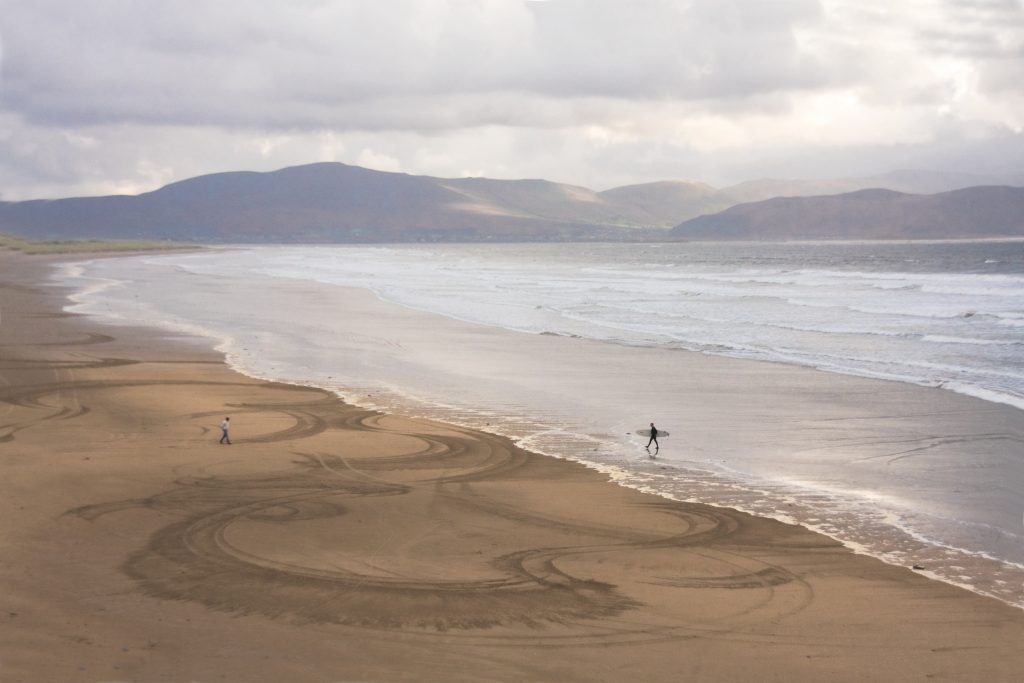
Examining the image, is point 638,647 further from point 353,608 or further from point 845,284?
point 845,284

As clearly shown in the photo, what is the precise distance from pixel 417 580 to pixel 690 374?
52.7 ft

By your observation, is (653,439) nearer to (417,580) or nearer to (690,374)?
(417,580)

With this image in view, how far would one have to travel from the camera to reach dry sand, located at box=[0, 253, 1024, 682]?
7.88m

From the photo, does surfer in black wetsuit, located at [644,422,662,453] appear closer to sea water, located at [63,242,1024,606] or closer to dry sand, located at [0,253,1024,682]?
sea water, located at [63,242,1024,606]

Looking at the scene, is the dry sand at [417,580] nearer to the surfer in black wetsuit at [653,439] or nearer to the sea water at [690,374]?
the sea water at [690,374]

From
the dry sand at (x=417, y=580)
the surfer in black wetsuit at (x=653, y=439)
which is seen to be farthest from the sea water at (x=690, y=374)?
the dry sand at (x=417, y=580)

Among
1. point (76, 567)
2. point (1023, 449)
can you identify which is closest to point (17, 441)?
point (76, 567)

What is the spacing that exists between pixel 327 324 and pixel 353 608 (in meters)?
28.0

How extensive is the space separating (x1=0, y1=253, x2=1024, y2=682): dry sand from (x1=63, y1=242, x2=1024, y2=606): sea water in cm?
131

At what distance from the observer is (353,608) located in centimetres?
890

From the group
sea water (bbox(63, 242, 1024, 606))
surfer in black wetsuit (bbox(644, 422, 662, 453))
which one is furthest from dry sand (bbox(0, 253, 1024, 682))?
surfer in black wetsuit (bbox(644, 422, 662, 453))

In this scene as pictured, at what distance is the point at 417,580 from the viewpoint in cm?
970

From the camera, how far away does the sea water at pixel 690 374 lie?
12.9 metres

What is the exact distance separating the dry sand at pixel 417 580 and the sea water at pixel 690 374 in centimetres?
131
